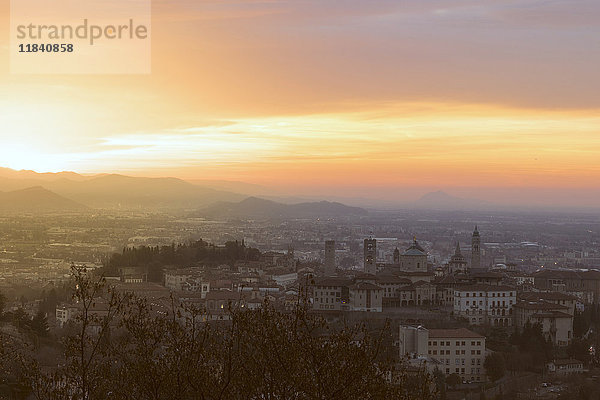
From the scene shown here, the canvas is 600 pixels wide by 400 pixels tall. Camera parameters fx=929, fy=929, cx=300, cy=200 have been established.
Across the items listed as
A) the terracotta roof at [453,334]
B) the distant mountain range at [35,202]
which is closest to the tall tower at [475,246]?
the terracotta roof at [453,334]

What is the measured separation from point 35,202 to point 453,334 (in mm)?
85056

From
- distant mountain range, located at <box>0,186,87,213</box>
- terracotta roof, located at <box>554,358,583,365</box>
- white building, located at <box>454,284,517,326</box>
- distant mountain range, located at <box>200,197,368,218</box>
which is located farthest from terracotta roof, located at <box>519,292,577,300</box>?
distant mountain range, located at <box>200,197,368,218</box>

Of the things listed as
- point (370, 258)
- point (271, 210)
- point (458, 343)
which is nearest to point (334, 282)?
point (370, 258)

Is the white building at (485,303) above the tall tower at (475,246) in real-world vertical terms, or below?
below

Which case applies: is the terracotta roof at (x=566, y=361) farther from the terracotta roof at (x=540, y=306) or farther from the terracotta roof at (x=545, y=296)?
→ the terracotta roof at (x=545, y=296)

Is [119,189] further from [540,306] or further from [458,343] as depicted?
[458,343]

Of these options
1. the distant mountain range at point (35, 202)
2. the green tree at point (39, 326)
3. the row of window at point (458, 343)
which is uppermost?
the distant mountain range at point (35, 202)

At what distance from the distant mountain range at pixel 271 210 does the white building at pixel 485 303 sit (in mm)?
101420

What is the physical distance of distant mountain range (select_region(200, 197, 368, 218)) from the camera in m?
A: 146

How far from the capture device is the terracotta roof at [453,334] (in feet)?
103

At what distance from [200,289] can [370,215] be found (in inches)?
5295

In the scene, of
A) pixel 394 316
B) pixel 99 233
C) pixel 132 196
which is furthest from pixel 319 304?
pixel 132 196

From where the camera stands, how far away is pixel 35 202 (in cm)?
10856

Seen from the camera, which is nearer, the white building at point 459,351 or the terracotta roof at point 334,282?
the white building at point 459,351
